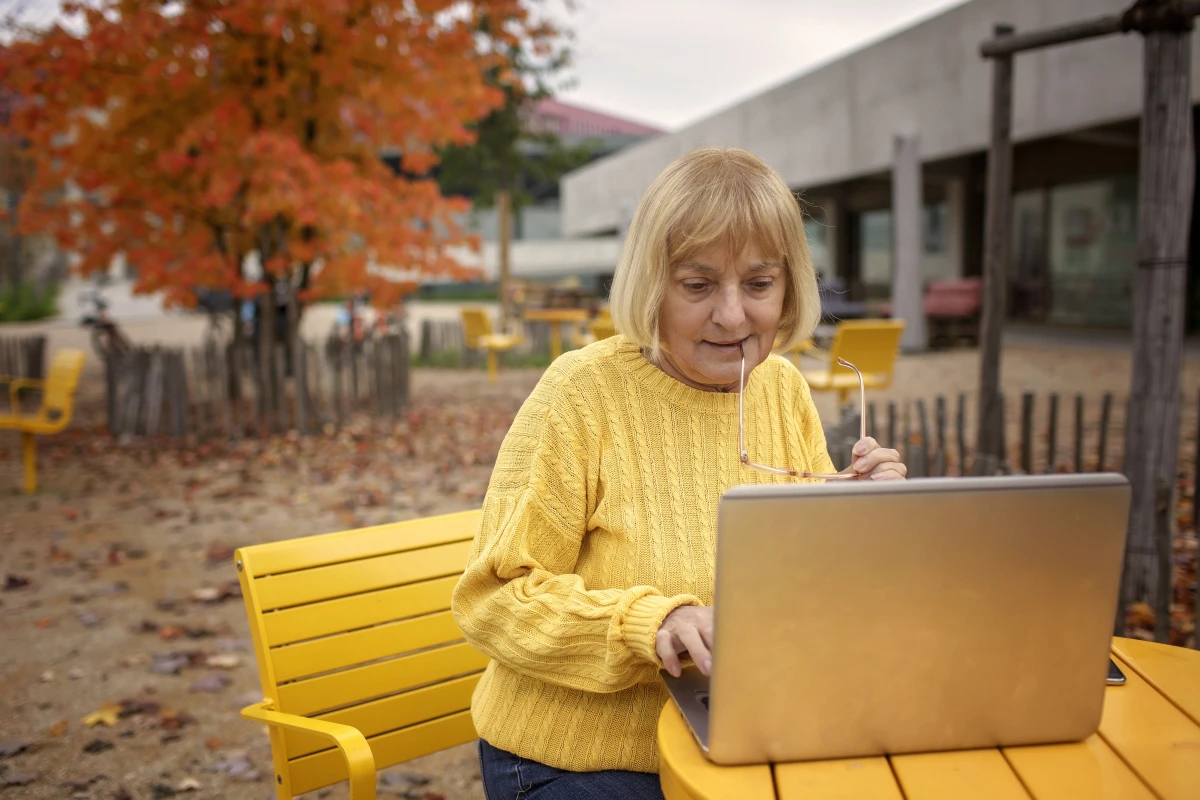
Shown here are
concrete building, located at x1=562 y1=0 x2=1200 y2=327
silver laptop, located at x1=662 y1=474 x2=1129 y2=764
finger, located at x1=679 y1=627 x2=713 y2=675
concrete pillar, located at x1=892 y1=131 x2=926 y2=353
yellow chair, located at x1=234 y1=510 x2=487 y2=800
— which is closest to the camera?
silver laptop, located at x1=662 y1=474 x2=1129 y2=764

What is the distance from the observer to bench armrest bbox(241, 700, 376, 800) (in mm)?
1705

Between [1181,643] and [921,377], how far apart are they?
9361 millimetres

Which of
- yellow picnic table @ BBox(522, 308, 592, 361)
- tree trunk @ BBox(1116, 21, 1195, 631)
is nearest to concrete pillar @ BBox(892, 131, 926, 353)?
yellow picnic table @ BBox(522, 308, 592, 361)

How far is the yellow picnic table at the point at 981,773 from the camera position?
3.53 feet

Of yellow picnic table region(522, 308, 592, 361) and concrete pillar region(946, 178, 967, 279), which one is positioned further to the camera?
concrete pillar region(946, 178, 967, 279)

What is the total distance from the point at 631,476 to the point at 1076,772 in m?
0.76

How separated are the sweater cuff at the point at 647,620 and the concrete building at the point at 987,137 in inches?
485

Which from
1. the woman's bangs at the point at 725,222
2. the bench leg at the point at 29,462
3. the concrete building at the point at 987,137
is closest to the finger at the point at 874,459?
the woman's bangs at the point at 725,222

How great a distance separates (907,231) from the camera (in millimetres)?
15406

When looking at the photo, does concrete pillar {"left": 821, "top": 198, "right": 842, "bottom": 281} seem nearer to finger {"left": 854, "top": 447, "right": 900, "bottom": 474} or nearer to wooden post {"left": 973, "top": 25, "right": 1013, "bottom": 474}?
wooden post {"left": 973, "top": 25, "right": 1013, "bottom": 474}

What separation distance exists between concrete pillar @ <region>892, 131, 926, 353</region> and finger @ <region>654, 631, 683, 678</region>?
14991 mm

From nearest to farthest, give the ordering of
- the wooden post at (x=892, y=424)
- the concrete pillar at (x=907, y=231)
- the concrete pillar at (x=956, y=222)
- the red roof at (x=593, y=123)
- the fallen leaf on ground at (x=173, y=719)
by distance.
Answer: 1. the fallen leaf on ground at (x=173, y=719)
2. the wooden post at (x=892, y=424)
3. the concrete pillar at (x=907, y=231)
4. the concrete pillar at (x=956, y=222)
5. the red roof at (x=593, y=123)

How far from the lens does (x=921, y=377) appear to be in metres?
12.6

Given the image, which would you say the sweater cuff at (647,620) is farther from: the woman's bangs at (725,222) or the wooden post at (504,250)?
the wooden post at (504,250)
